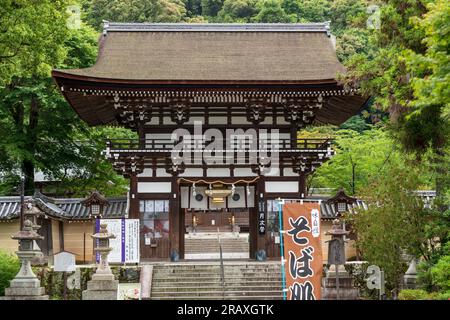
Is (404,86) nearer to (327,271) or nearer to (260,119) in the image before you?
(327,271)

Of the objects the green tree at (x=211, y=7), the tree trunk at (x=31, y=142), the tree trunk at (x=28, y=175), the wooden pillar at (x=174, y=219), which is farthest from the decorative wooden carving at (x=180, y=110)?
the green tree at (x=211, y=7)

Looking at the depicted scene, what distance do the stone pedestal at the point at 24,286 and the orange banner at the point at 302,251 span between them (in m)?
6.18

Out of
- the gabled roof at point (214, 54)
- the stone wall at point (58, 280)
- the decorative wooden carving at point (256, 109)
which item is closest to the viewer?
the stone wall at point (58, 280)

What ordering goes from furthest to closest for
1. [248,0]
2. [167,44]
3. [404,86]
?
[248,0] < [167,44] < [404,86]

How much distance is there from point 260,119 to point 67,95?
22.4ft

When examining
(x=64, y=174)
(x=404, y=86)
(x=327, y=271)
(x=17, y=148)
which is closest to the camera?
(x=404, y=86)

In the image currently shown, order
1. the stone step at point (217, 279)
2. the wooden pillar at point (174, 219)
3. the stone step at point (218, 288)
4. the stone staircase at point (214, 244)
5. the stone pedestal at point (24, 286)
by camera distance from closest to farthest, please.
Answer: the stone pedestal at point (24, 286), the stone step at point (218, 288), the stone step at point (217, 279), the wooden pillar at point (174, 219), the stone staircase at point (214, 244)

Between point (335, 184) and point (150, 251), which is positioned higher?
point (335, 184)

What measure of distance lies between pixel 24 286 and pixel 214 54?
11836mm

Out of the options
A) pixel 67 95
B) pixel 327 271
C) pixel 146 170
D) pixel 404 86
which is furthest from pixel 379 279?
pixel 67 95

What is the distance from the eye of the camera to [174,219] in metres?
21.5

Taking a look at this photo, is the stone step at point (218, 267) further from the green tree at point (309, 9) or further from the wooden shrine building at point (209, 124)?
the green tree at point (309, 9)

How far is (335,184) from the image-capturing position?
3186 centimetres

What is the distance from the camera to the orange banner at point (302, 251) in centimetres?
1559
